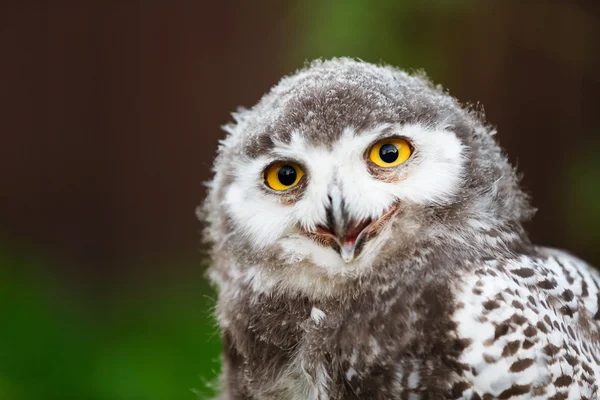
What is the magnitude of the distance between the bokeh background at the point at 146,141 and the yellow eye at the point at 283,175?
2810 mm

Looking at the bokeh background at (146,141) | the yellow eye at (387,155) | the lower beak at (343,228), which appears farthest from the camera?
the bokeh background at (146,141)

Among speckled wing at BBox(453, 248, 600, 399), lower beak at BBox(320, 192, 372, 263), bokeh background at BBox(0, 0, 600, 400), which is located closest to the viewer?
speckled wing at BBox(453, 248, 600, 399)

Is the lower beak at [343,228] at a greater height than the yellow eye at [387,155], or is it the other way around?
the yellow eye at [387,155]

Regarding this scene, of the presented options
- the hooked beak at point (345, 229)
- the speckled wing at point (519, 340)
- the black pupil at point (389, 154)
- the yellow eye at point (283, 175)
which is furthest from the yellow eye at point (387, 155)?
the speckled wing at point (519, 340)

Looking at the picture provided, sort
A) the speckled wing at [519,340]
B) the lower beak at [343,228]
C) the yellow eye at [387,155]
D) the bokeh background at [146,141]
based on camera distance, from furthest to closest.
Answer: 1. the bokeh background at [146,141]
2. the yellow eye at [387,155]
3. the lower beak at [343,228]
4. the speckled wing at [519,340]

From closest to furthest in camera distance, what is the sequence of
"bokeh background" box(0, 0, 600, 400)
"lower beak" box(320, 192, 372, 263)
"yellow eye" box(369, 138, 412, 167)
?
"lower beak" box(320, 192, 372, 263) < "yellow eye" box(369, 138, 412, 167) < "bokeh background" box(0, 0, 600, 400)

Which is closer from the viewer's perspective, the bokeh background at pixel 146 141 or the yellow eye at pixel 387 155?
the yellow eye at pixel 387 155

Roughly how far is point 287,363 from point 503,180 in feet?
3.20

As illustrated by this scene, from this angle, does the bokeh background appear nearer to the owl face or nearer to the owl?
the owl

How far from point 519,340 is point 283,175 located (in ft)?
2.82

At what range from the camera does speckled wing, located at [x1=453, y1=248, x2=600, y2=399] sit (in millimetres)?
1849

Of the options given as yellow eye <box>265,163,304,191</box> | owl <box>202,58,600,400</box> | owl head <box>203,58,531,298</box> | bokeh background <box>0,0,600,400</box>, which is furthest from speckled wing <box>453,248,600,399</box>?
bokeh background <box>0,0,600,400</box>

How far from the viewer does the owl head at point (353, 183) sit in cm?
207

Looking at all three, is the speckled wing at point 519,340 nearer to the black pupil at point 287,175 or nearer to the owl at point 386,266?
the owl at point 386,266
